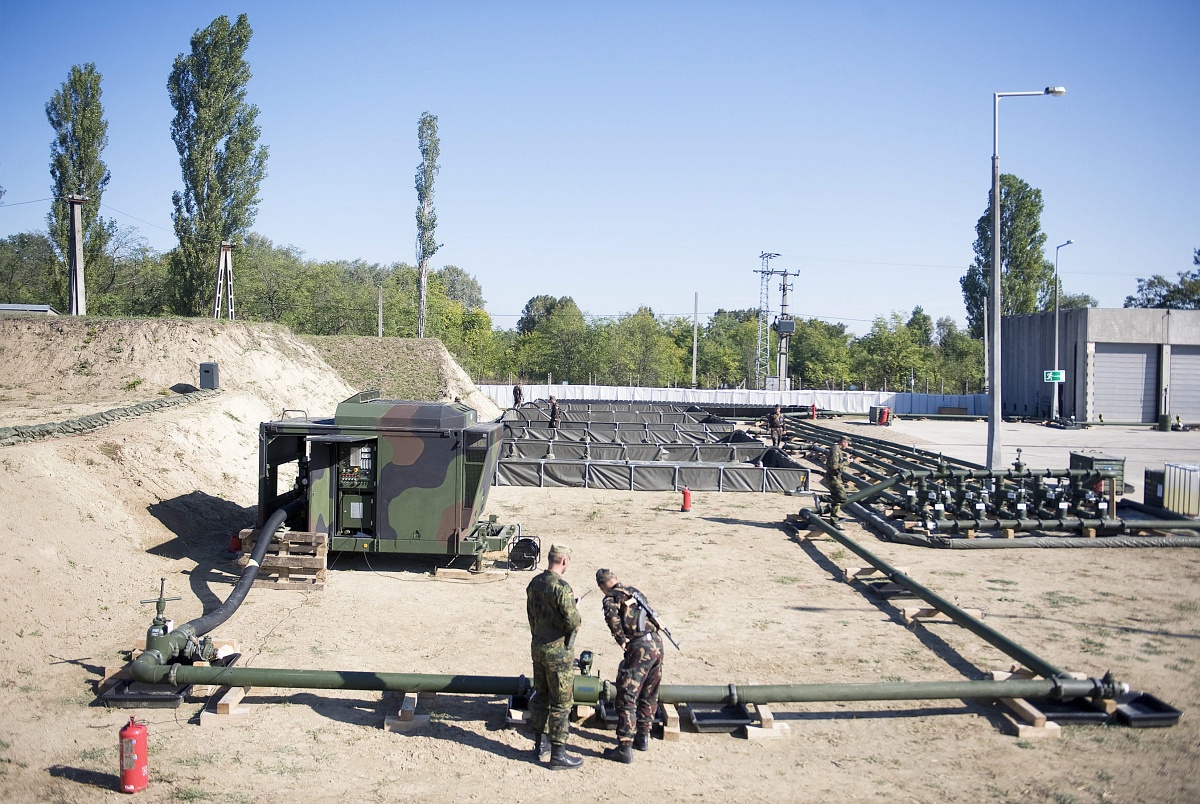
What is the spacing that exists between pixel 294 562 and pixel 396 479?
6.72 feet

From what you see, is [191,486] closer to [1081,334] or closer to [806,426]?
[806,426]

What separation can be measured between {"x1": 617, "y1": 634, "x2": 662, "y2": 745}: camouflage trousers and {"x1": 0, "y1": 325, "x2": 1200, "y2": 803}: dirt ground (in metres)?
0.35

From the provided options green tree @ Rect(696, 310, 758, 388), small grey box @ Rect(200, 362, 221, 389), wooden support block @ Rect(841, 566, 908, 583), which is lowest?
wooden support block @ Rect(841, 566, 908, 583)

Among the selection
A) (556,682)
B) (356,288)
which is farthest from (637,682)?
(356,288)

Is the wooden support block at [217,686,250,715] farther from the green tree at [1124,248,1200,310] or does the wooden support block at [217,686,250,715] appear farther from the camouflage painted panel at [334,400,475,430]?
the green tree at [1124,248,1200,310]

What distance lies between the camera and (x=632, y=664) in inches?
295

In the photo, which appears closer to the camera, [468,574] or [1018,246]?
[468,574]

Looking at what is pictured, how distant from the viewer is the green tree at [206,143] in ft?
129

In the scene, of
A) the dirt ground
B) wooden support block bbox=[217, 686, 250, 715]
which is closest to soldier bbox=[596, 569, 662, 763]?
the dirt ground

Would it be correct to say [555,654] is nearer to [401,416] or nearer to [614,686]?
[614,686]

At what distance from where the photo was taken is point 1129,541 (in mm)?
16750

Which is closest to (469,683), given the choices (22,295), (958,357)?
(22,295)

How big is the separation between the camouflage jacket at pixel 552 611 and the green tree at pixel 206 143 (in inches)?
1482

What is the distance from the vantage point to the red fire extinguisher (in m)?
6.64
